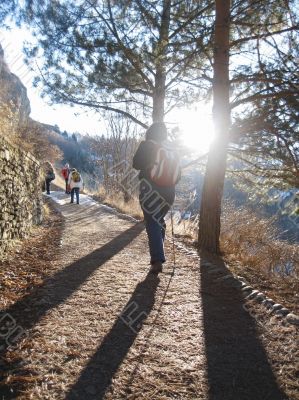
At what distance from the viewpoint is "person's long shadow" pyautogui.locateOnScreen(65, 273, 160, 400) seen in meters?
2.09

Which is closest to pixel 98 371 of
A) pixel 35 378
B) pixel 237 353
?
pixel 35 378

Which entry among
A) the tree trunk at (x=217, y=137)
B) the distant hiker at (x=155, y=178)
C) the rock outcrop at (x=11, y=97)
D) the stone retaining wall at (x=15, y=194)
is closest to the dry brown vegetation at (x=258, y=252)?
the tree trunk at (x=217, y=137)

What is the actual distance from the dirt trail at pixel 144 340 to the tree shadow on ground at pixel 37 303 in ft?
0.06

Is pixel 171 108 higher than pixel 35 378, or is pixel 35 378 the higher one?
pixel 171 108

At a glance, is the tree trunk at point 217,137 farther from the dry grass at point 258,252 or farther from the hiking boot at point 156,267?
the hiking boot at point 156,267

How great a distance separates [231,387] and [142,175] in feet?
8.75

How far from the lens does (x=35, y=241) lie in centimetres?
655

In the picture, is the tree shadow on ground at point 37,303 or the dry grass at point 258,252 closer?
the tree shadow on ground at point 37,303

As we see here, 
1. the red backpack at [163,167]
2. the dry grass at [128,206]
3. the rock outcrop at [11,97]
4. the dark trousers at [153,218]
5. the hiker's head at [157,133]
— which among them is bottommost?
the dry grass at [128,206]

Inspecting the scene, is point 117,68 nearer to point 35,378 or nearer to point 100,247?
point 100,247

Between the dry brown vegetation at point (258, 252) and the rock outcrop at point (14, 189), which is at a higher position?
the rock outcrop at point (14, 189)

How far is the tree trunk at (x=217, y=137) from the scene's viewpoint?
5590mm

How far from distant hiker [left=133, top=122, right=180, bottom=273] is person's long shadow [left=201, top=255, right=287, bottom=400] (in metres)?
0.79

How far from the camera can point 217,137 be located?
5.69 m
